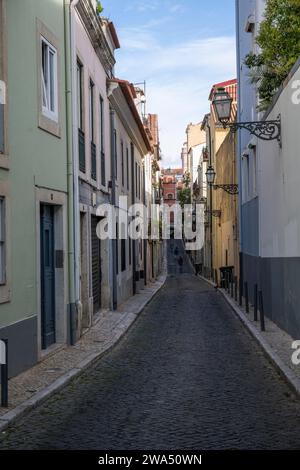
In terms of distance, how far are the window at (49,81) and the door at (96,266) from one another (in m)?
5.24

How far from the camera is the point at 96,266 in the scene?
17828 millimetres

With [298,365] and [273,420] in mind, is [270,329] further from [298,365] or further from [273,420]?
[273,420]

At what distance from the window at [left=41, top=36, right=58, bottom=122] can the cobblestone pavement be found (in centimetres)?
427

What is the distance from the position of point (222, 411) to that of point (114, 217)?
1306cm

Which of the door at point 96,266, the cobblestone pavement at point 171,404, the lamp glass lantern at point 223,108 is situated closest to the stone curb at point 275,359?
the cobblestone pavement at point 171,404

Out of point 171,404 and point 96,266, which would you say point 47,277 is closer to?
point 171,404

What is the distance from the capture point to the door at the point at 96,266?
17.1 m

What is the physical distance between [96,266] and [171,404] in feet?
32.9

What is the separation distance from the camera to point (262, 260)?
1748cm

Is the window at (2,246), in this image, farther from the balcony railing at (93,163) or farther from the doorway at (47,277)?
the balcony railing at (93,163)

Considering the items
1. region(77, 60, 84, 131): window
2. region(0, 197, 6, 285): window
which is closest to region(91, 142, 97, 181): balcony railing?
region(77, 60, 84, 131): window

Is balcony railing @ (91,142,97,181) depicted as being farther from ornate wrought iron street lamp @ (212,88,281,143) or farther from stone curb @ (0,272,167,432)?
stone curb @ (0,272,167,432)

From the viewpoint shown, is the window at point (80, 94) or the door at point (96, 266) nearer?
the window at point (80, 94)
